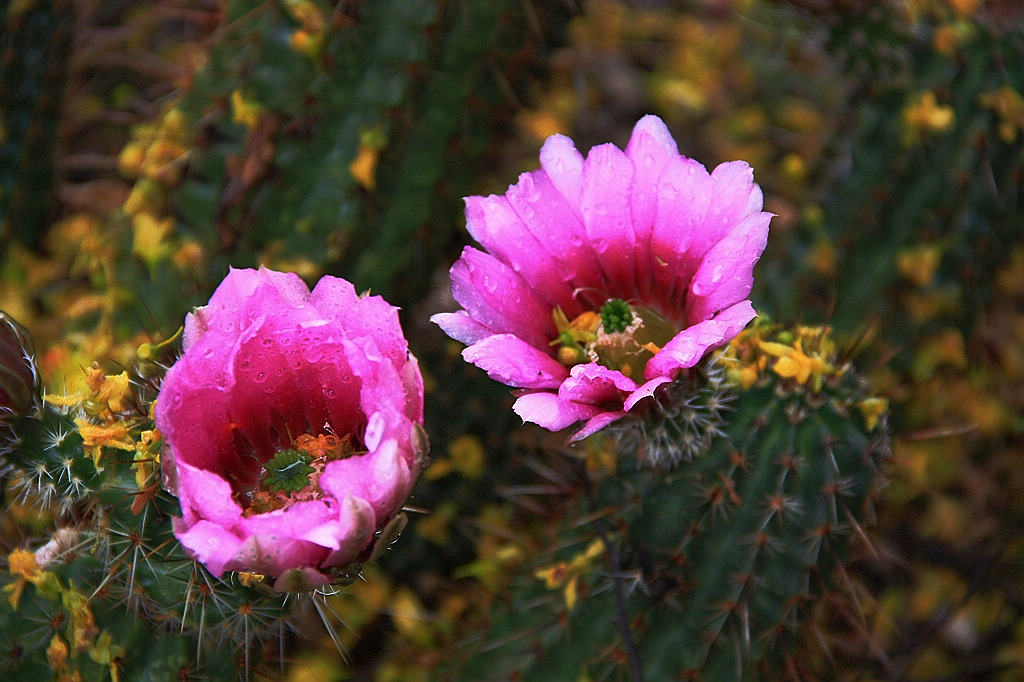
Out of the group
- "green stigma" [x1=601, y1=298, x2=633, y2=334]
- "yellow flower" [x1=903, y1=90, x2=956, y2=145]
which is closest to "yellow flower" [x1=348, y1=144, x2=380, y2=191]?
"green stigma" [x1=601, y1=298, x2=633, y2=334]

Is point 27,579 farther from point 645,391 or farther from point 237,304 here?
point 645,391

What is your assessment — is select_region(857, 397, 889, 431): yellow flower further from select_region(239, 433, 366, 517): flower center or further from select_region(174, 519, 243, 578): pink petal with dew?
select_region(174, 519, 243, 578): pink petal with dew

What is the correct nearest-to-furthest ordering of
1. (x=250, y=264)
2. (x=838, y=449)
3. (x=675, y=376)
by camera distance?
(x=675, y=376) → (x=838, y=449) → (x=250, y=264)

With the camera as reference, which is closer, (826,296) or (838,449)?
(838,449)

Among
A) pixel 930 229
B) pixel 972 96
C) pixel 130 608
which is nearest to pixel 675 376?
pixel 130 608

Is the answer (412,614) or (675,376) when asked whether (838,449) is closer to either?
(675,376)

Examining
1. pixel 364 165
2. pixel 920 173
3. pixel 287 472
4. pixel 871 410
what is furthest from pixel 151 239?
pixel 920 173

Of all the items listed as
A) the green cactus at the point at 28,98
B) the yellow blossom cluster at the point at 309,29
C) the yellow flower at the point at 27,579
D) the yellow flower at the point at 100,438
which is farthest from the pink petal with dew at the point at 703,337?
the green cactus at the point at 28,98

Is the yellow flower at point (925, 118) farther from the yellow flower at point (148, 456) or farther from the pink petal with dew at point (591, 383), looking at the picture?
the yellow flower at point (148, 456)
